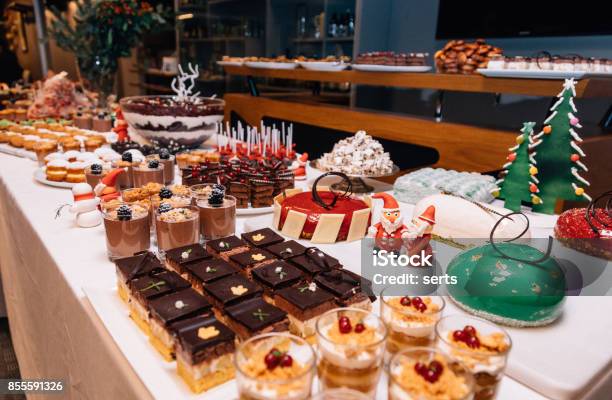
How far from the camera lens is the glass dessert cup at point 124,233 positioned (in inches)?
46.8

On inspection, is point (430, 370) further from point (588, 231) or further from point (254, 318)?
point (588, 231)

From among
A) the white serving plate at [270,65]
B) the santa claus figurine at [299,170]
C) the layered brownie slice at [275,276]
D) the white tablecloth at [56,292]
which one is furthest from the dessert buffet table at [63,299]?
the white serving plate at [270,65]

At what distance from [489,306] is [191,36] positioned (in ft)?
21.6

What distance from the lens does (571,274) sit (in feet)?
3.73

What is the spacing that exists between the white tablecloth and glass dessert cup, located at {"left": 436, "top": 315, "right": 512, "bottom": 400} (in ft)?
0.36

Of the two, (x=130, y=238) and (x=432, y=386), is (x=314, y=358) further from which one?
(x=130, y=238)

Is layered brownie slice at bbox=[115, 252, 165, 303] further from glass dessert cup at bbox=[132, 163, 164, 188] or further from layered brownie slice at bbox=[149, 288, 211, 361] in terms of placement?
glass dessert cup at bbox=[132, 163, 164, 188]

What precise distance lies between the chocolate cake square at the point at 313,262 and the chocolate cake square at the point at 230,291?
12cm

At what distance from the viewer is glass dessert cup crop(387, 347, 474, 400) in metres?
0.61

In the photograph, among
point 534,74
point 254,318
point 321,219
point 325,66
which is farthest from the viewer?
point 325,66

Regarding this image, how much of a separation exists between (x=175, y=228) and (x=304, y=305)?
19.7 inches

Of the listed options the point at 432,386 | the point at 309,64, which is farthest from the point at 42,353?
the point at 309,64

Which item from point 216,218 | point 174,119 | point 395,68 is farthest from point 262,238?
point 395,68

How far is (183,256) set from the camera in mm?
1053
